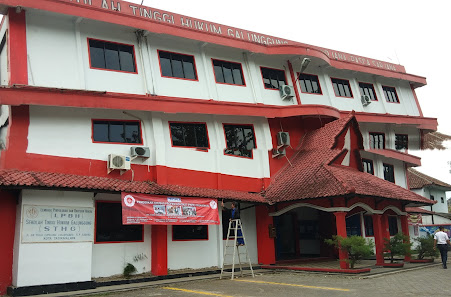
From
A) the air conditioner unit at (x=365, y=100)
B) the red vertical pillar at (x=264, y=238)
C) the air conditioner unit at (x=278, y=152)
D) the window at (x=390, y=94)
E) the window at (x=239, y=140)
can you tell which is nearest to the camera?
the red vertical pillar at (x=264, y=238)

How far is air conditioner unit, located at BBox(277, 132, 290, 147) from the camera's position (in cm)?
1733

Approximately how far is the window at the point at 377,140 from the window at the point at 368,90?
194 centimetres

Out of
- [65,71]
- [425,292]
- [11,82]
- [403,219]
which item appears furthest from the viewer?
[403,219]

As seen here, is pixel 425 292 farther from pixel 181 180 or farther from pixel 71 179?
pixel 71 179

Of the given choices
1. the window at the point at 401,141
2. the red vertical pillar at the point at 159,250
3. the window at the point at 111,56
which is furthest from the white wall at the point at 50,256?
the window at the point at 401,141

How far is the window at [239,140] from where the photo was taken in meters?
16.4

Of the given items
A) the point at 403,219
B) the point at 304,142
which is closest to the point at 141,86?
the point at 304,142

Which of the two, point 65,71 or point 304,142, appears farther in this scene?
point 304,142

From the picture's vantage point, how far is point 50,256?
1104cm

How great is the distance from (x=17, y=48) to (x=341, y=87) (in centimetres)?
1481

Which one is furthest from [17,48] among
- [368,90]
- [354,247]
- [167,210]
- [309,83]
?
[368,90]

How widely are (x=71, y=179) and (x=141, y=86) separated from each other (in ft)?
14.5

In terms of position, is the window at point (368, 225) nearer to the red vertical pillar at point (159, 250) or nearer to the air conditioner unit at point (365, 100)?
the air conditioner unit at point (365, 100)

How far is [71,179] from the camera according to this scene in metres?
11.8
